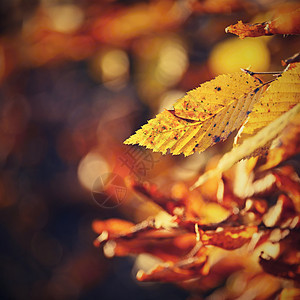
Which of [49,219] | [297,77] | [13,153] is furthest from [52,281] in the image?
[297,77]

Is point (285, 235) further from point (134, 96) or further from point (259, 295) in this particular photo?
point (134, 96)

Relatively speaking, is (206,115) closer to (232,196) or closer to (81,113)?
A: (232,196)

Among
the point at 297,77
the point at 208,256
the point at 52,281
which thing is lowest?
the point at 52,281

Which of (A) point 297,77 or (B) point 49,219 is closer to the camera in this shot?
(A) point 297,77

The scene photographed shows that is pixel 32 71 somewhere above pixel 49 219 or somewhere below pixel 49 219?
above

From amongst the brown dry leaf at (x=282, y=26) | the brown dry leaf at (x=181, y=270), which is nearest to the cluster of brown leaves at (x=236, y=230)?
the brown dry leaf at (x=181, y=270)

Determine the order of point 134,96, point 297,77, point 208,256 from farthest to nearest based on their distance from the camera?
point 134,96, point 208,256, point 297,77

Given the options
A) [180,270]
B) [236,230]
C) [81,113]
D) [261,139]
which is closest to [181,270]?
[180,270]
